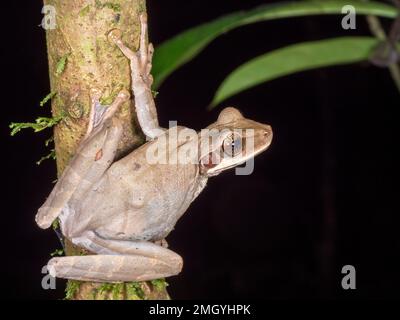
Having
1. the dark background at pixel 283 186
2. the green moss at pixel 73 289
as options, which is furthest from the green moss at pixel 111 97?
the dark background at pixel 283 186

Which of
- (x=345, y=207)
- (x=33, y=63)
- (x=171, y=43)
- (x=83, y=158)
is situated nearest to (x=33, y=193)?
(x=33, y=63)

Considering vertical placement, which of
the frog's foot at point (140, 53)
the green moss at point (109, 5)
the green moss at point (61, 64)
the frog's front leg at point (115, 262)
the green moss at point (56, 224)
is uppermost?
the green moss at point (109, 5)

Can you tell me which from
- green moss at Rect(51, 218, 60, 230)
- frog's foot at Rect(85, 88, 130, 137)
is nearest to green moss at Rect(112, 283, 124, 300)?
green moss at Rect(51, 218, 60, 230)

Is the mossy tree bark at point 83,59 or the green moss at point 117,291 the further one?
the green moss at point 117,291

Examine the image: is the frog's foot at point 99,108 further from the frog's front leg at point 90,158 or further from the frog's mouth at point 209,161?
the frog's mouth at point 209,161

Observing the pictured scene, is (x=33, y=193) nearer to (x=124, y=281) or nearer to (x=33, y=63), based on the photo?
(x=33, y=63)

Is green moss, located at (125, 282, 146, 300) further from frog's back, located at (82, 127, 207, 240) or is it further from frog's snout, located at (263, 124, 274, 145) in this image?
frog's snout, located at (263, 124, 274, 145)
